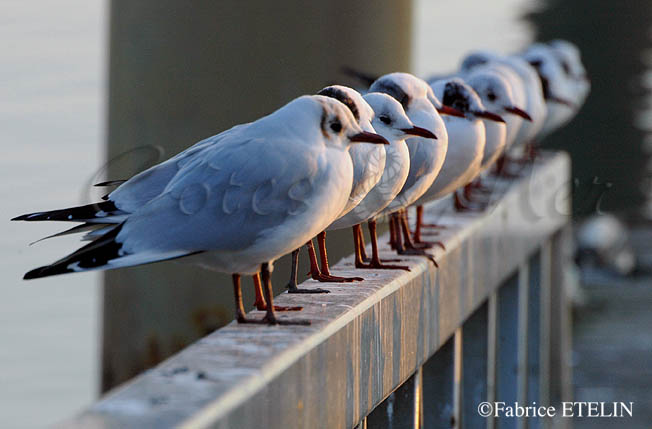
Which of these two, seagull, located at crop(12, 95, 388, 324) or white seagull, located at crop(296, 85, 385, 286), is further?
white seagull, located at crop(296, 85, 385, 286)

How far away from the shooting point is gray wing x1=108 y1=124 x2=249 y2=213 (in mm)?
3811

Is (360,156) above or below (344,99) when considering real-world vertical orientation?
below

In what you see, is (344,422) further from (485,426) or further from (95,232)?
(485,426)

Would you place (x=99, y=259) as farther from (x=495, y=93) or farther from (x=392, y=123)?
(x=495, y=93)

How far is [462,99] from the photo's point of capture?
6223mm

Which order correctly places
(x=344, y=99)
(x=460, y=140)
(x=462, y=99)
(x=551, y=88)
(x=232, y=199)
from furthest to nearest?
(x=551, y=88)
(x=462, y=99)
(x=460, y=140)
(x=344, y=99)
(x=232, y=199)

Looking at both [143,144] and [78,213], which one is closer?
[78,213]

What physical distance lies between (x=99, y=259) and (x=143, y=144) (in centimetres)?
499

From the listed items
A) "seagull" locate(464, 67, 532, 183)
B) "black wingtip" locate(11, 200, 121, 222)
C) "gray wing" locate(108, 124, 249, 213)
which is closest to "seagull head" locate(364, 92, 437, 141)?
"gray wing" locate(108, 124, 249, 213)

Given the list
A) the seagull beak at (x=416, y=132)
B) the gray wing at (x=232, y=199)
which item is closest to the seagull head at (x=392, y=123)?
the seagull beak at (x=416, y=132)

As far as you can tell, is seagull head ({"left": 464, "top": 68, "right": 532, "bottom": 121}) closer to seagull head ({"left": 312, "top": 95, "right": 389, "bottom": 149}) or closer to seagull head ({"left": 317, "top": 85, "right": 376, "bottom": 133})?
seagull head ({"left": 317, "top": 85, "right": 376, "bottom": 133})

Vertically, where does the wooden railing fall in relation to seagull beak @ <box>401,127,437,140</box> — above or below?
below

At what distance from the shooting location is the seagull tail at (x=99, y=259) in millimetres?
3242

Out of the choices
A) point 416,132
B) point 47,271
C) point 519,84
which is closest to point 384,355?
point 416,132
